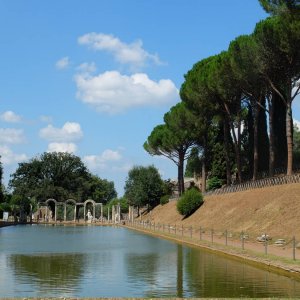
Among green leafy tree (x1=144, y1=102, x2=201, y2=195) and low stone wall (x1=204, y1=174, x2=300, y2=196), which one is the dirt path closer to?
low stone wall (x1=204, y1=174, x2=300, y2=196)

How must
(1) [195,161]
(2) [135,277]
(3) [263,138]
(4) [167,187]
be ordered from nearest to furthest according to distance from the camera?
1. (2) [135,277]
2. (3) [263,138]
3. (1) [195,161]
4. (4) [167,187]

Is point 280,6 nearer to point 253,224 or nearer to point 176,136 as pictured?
point 253,224

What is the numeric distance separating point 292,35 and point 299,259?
21.3m

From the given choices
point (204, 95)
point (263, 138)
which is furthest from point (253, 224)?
point (263, 138)

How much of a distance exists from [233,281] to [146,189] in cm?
6912

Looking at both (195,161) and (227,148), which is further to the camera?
(195,161)

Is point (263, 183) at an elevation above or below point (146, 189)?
below

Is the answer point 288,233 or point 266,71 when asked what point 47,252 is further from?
point 266,71

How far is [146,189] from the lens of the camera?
8519 centimetres

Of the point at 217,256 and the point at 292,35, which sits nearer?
the point at 217,256

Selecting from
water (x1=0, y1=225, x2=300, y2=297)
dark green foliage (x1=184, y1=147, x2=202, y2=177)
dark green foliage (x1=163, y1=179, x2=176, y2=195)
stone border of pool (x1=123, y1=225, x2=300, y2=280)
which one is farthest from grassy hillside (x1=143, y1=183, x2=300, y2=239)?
dark green foliage (x1=163, y1=179, x2=176, y2=195)

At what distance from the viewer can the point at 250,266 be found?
65.8 feet

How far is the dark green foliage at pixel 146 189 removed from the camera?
8456 centimetres

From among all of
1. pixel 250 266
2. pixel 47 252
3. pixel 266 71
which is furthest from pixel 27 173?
pixel 250 266
